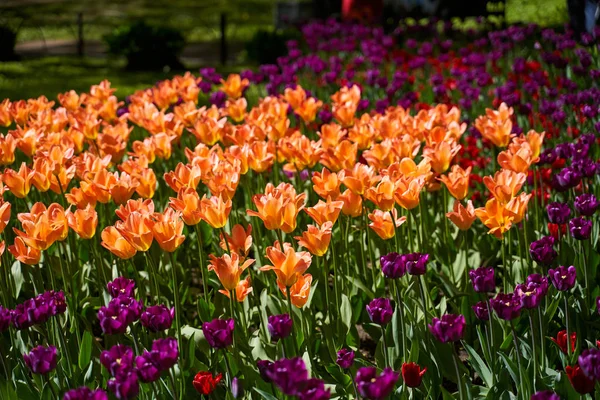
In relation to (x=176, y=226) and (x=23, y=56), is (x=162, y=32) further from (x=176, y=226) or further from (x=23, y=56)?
(x=176, y=226)

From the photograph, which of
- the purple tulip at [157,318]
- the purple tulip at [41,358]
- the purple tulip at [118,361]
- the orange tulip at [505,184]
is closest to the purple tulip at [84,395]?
the purple tulip at [118,361]

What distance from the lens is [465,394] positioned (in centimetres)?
245

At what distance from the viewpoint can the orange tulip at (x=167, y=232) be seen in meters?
2.71

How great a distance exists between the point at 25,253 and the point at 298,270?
3.16 feet

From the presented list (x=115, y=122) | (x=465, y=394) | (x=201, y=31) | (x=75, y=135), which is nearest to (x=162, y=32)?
(x=201, y=31)

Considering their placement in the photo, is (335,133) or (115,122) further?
(115,122)

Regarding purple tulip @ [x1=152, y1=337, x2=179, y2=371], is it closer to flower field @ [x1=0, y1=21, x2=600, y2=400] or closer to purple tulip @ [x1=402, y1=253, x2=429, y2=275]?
flower field @ [x1=0, y1=21, x2=600, y2=400]

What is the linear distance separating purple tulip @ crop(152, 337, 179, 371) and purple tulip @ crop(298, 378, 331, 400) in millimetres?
414

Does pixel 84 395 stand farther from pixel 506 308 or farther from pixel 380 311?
pixel 506 308

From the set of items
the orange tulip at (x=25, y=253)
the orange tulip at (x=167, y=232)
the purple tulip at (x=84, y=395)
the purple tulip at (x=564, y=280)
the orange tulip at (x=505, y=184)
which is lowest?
the orange tulip at (x=25, y=253)

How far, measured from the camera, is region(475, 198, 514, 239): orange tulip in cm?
287

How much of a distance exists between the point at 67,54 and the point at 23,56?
0.79m

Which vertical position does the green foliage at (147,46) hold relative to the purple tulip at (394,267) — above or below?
below

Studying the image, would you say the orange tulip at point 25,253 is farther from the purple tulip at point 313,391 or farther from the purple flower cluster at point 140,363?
the purple tulip at point 313,391
